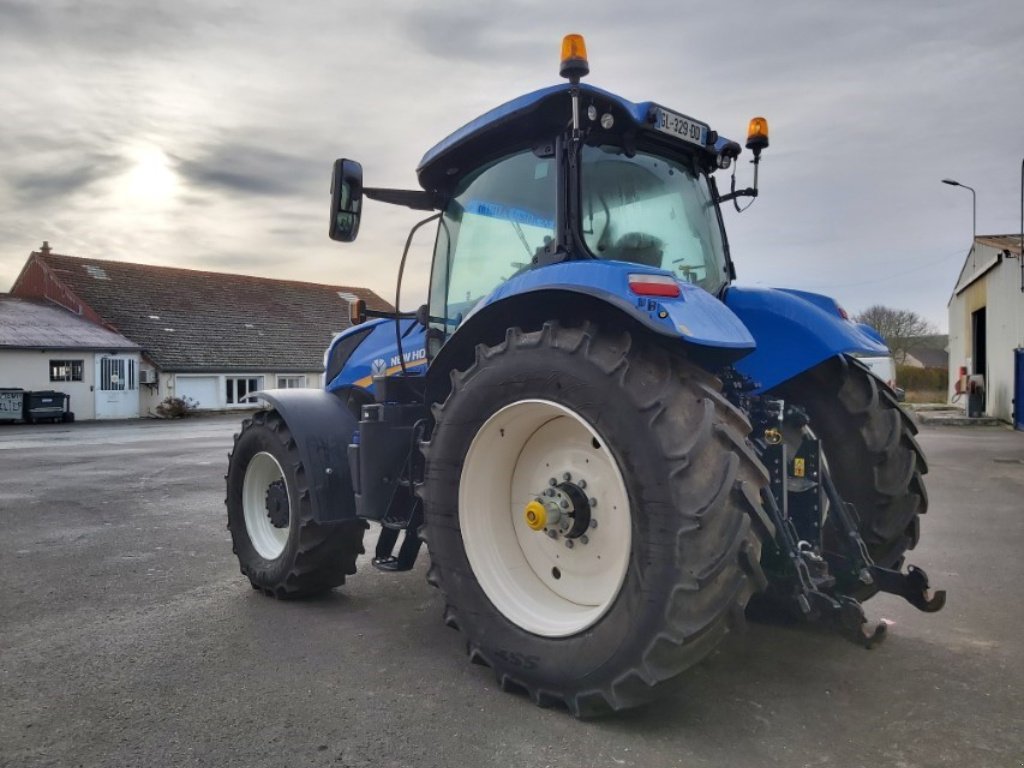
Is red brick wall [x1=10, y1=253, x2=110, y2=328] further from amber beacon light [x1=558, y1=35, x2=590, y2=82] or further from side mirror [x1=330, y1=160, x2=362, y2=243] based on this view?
amber beacon light [x1=558, y1=35, x2=590, y2=82]

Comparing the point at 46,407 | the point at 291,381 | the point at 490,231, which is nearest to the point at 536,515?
the point at 490,231

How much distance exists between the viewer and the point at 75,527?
7.52 m

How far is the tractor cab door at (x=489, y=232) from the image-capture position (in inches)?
149

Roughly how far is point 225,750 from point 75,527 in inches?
217

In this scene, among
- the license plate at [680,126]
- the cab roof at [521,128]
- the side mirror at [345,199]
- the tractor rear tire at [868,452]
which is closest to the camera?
the cab roof at [521,128]

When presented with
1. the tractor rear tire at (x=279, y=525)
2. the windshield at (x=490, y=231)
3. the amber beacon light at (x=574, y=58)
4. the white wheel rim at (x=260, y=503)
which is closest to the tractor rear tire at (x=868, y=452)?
the windshield at (x=490, y=231)

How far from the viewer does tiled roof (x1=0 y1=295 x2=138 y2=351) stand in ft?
94.7

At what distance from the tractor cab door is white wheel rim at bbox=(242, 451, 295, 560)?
65.7 inches

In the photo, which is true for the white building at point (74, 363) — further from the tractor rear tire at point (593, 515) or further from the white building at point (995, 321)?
the tractor rear tire at point (593, 515)

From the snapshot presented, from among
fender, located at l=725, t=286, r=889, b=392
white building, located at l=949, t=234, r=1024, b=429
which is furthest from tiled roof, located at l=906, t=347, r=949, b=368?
fender, located at l=725, t=286, r=889, b=392

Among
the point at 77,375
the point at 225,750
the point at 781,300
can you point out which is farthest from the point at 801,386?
the point at 77,375

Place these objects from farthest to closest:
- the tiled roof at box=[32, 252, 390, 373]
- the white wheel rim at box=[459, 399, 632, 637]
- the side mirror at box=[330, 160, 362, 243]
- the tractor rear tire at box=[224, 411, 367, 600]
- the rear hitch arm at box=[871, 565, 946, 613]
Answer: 1. the tiled roof at box=[32, 252, 390, 373]
2. the tractor rear tire at box=[224, 411, 367, 600]
3. the side mirror at box=[330, 160, 362, 243]
4. the rear hitch arm at box=[871, 565, 946, 613]
5. the white wheel rim at box=[459, 399, 632, 637]

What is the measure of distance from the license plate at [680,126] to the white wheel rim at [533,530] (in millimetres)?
1483

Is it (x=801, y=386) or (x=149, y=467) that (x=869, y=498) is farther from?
(x=149, y=467)
